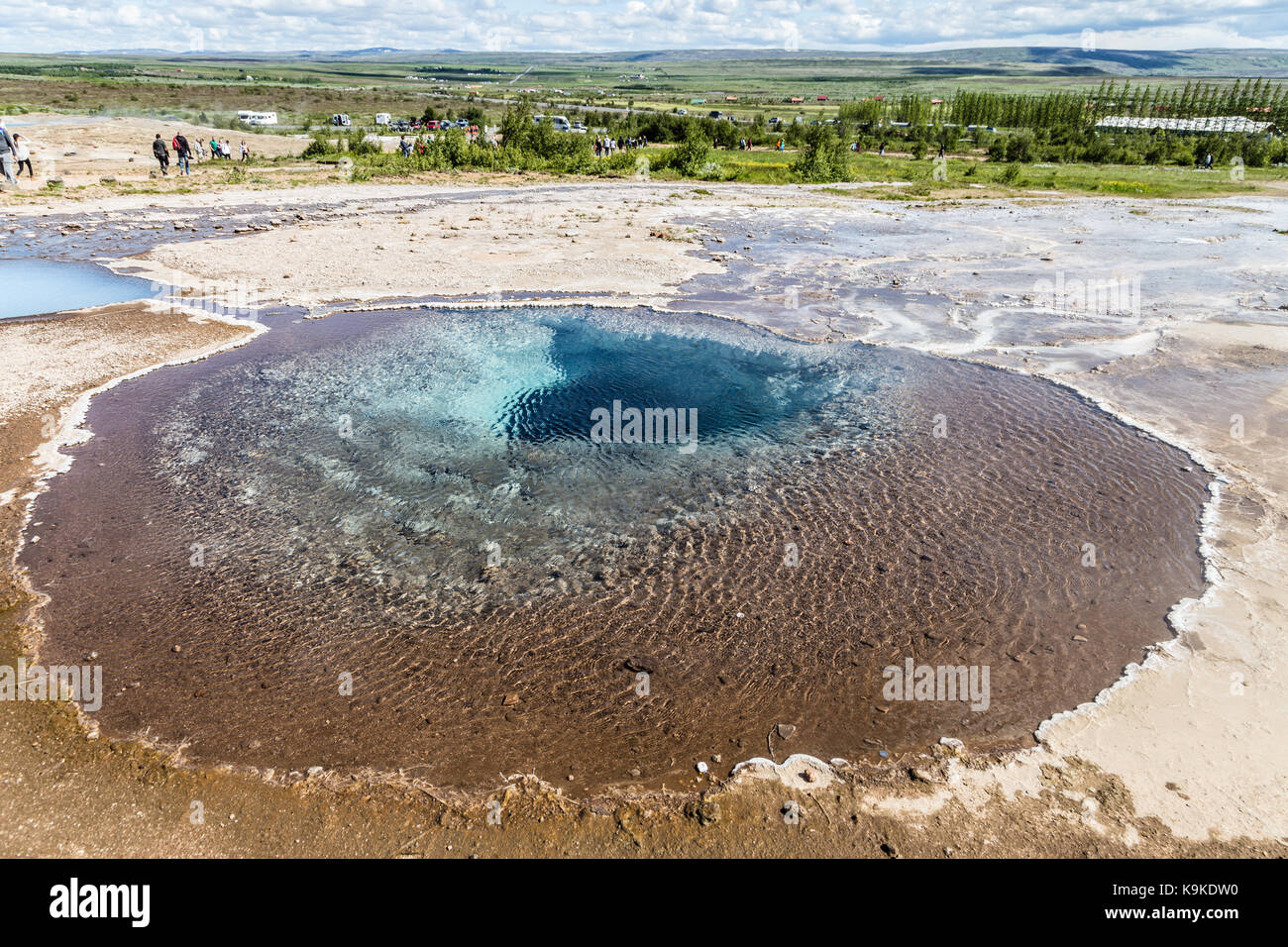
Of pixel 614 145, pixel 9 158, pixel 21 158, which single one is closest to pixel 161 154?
pixel 21 158

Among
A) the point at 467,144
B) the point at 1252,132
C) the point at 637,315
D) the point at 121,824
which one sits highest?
the point at 1252,132

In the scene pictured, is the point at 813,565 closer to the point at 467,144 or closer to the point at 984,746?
the point at 984,746

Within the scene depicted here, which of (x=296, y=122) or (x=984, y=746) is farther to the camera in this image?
(x=296, y=122)

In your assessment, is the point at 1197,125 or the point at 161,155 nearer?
the point at 161,155

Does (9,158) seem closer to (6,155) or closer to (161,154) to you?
(6,155)

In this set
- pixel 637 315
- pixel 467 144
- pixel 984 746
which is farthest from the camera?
pixel 467 144

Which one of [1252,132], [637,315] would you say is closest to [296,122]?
[637,315]
